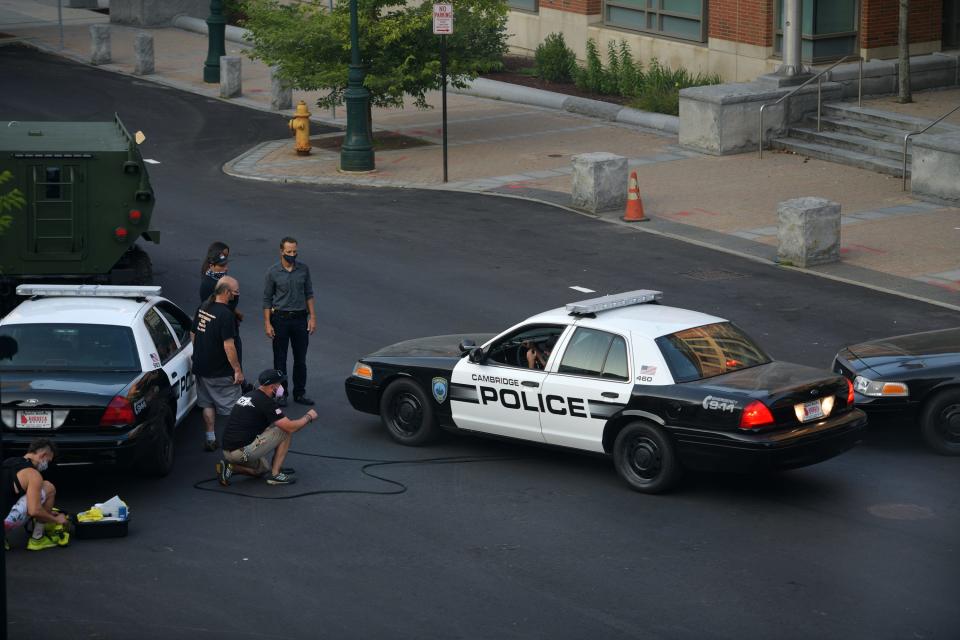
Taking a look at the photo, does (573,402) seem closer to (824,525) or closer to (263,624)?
(824,525)

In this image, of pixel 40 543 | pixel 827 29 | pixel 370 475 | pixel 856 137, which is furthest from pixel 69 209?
pixel 827 29

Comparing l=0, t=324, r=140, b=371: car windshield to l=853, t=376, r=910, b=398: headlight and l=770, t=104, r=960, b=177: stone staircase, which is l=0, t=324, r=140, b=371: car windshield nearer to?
l=853, t=376, r=910, b=398: headlight

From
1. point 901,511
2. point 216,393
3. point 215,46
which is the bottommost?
point 901,511

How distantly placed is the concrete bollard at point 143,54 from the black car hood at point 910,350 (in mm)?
27624

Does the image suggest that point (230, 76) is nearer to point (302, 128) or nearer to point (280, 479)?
point (302, 128)

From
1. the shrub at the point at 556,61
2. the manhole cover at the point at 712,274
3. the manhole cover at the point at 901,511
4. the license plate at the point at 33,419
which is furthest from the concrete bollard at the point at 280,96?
the manhole cover at the point at 901,511

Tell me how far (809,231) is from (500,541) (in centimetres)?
1018

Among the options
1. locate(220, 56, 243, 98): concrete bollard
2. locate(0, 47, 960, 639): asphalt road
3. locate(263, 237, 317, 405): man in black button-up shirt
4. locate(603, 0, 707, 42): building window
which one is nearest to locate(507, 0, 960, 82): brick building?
locate(603, 0, 707, 42): building window

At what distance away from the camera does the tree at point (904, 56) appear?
2739 centimetres

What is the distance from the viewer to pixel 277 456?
489 inches

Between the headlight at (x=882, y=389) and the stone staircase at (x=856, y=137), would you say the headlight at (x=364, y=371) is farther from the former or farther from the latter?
the stone staircase at (x=856, y=137)

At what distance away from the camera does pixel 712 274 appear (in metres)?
19.7

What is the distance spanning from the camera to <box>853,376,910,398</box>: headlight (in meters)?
13.1

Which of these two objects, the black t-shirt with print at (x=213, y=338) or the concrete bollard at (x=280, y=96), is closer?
the black t-shirt with print at (x=213, y=338)
